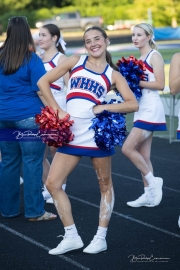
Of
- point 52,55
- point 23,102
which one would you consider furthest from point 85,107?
point 52,55

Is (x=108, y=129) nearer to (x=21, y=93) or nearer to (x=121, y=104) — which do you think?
(x=121, y=104)

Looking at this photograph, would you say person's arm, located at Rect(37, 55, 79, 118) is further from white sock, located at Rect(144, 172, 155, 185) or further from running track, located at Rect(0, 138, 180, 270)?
white sock, located at Rect(144, 172, 155, 185)

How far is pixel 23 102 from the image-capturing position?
594cm

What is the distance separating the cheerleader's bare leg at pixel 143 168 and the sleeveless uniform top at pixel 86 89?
1665 mm

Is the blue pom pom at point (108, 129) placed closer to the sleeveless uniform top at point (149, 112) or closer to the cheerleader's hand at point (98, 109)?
the cheerleader's hand at point (98, 109)

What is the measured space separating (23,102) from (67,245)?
158 cm

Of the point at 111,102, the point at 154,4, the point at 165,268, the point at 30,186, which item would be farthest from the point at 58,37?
the point at 154,4

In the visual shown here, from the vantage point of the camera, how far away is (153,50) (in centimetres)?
662

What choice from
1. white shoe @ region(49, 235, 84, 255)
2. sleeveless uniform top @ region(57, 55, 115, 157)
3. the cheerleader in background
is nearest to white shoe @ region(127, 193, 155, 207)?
the cheerleader in background

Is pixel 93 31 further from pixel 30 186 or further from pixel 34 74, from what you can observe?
pixel 30 186

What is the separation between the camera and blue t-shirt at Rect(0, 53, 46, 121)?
591 centimetres

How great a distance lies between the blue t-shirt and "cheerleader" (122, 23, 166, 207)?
112 cm

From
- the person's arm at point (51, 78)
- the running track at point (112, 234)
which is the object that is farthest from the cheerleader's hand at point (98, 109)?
the running track at point (112, 234)

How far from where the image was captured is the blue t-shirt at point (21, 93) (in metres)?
5.91
